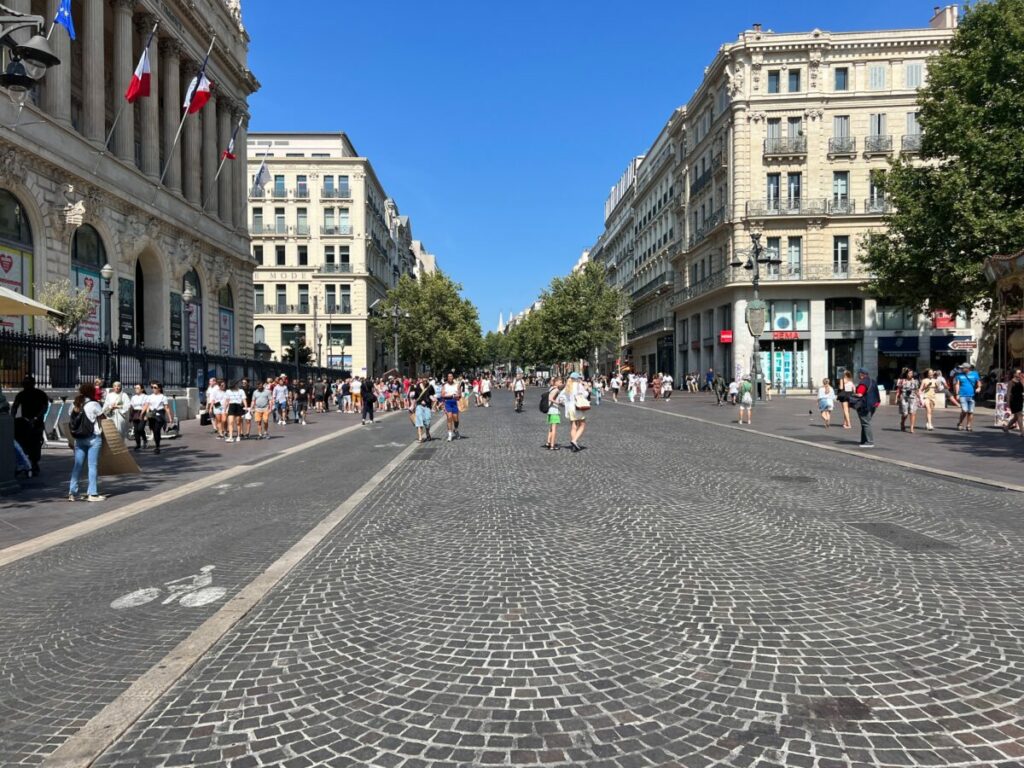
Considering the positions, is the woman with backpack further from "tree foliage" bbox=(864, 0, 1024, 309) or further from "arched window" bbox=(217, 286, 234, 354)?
"arched window" bbox=(217, 286, 234, 354)

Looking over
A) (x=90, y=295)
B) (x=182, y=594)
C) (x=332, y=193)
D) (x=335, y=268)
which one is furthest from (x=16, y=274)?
(x=332, y=193)

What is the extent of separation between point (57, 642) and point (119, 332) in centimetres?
2840

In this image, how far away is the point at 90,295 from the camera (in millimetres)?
26750

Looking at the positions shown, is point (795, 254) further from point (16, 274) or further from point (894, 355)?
point (16, 274)

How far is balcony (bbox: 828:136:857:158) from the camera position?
4150 centimetres

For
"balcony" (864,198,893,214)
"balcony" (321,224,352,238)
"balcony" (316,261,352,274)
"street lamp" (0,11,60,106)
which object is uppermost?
"balcony" (321,224,352,238)

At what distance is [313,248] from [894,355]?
5224 centimetres

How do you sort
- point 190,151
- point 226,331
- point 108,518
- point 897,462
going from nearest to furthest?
point 108,518
point 897,462
point 190,151
point 226,331

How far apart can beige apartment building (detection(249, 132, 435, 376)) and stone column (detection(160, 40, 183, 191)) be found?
103 ft

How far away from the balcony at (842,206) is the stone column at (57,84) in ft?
129

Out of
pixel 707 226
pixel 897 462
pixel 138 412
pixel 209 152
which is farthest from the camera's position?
pixel 707 226

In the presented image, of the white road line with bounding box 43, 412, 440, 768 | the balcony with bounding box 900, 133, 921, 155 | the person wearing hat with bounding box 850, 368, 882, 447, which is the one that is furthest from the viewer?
the balcony with bounding box 900, 133, 921, 155

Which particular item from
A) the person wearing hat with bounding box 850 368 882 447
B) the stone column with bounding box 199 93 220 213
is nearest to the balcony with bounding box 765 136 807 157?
the person wearing hat with bounding box 850 368 882 447

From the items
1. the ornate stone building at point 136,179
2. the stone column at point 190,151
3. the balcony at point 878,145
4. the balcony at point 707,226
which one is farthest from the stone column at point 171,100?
the balcony at point 878,145
